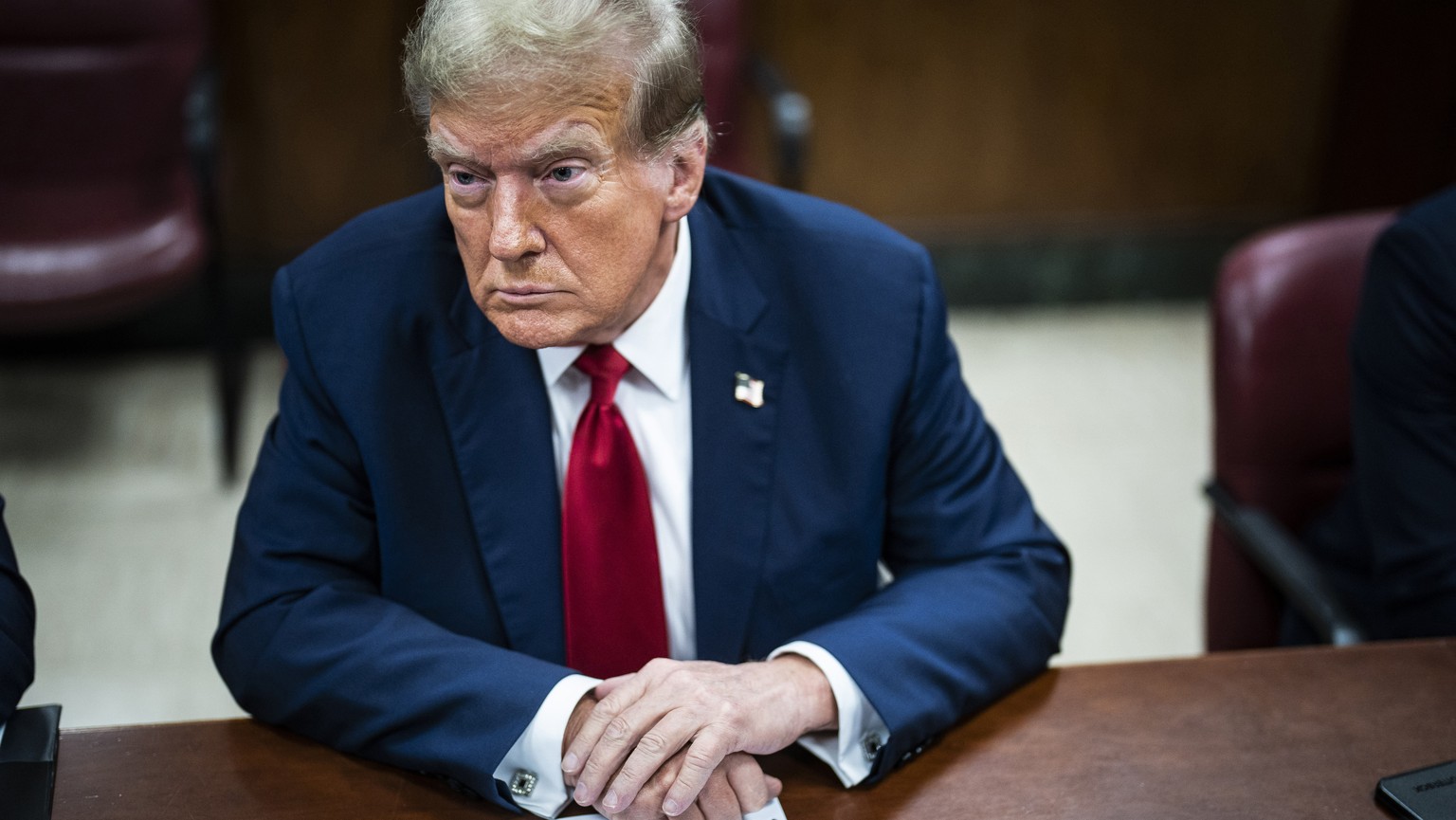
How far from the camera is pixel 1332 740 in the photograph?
1310mm

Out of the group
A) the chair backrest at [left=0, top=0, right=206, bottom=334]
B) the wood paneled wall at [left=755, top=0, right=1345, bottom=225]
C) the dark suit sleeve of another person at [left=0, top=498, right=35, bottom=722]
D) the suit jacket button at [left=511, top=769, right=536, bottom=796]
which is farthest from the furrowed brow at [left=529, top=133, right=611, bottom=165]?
the wood paneled wall at [left=755, top=0, right=1345, bottom=225]

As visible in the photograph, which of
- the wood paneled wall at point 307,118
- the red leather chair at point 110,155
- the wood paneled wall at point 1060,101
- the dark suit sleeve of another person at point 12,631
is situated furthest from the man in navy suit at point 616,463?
the wood paneled wall at point 1060,101

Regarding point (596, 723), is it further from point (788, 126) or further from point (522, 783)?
point (788, 126)

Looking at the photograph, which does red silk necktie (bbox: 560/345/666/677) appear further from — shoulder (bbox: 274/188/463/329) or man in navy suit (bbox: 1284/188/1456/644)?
man in navy suit (bbox: 1284/188/1456/644)

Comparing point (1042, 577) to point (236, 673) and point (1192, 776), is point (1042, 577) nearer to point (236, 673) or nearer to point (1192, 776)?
point (1192, 776)

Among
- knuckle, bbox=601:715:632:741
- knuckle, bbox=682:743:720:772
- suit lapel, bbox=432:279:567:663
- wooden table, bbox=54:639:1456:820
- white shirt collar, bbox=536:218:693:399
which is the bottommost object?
wooden table, bbox=54:639:1456:820

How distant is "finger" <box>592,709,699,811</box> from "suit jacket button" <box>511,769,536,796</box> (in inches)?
2.7

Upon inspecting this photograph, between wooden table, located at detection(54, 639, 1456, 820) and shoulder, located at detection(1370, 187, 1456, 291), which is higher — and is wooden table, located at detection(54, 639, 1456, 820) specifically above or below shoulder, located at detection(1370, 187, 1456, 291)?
below

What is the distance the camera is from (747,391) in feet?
4.94

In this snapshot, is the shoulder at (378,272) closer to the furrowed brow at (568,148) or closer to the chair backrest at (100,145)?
the furrowed brow at (568,148)

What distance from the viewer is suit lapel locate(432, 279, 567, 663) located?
57.5 inches

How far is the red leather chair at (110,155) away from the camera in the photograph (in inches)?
123

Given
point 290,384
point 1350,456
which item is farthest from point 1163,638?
point 290,384

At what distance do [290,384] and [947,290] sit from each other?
3.08 meters
